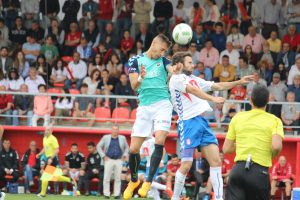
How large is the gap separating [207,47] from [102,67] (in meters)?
2.83

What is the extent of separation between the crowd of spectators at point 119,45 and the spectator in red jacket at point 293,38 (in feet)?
0.09

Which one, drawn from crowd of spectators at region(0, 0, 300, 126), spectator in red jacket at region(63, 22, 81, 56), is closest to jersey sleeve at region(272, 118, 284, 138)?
crowd of spectators at region(0, 0, 300, 126)

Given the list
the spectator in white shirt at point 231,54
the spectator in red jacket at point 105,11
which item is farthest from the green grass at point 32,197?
the spectator in red jacket at point 105,11

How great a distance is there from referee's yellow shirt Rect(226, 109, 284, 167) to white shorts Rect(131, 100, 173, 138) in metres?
4.53

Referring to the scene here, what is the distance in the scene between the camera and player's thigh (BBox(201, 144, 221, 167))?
15195mm

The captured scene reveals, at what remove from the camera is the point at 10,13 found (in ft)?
96.5

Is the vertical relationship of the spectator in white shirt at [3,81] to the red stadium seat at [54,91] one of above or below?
above

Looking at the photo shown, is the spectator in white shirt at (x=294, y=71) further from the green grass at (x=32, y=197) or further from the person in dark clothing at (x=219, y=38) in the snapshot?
the green grass at (x=32, y=197)

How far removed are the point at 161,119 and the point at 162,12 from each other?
41.4 ft

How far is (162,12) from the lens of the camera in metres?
28.3

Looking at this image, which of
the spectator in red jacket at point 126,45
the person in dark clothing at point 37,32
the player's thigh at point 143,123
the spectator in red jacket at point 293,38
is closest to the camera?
the player's thigh at point 143,123

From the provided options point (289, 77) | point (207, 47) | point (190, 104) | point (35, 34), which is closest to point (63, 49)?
point (35, 34)

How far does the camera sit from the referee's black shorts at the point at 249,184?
1134 centimetres

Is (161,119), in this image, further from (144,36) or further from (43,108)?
(144,36)
